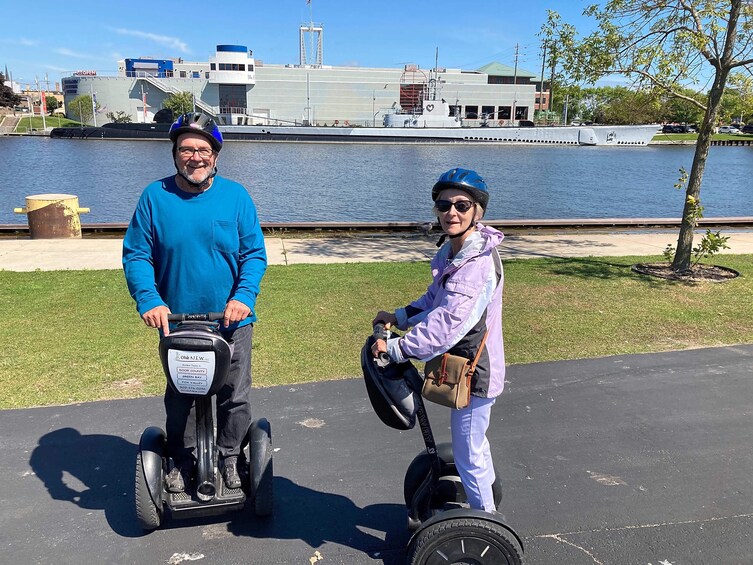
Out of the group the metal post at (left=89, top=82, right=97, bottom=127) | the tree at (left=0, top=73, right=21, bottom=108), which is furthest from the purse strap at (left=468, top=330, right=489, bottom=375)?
the tree at (left=0, top=73, right=21, bottom=108)

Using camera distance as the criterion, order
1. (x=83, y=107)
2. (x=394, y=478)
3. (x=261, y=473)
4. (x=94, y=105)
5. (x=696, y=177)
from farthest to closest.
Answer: (x=83, y=107), (x=94, y=105), (x=696, y=177), (x=394, y=478), (x=261, y=473)

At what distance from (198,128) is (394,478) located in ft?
7.47

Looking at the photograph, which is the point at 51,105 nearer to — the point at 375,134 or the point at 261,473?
the point at 375,134

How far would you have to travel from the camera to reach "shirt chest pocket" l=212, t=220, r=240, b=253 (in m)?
2.82

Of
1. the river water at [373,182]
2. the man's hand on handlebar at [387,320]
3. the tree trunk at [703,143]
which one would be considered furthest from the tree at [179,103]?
the man's hand on handlebar at [387,320]

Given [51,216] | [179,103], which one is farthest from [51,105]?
[51,216]

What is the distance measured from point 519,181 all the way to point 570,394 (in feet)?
105

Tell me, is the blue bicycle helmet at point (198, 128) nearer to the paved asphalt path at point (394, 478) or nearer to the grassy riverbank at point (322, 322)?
the paved asphalt path at point (394, 478)

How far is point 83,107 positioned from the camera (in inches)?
3661

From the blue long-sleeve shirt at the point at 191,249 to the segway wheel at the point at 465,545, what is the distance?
4.44 ft

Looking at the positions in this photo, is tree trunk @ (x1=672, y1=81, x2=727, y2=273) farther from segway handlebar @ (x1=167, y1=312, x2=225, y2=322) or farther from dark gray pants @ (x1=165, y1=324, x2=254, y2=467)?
segway handlebar @ (x1=167, y1=312, x2=225, y2=322)

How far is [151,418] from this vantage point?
4.22 metres

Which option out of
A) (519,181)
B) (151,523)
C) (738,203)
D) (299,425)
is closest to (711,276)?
(299,425)

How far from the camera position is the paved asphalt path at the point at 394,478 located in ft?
9.63
